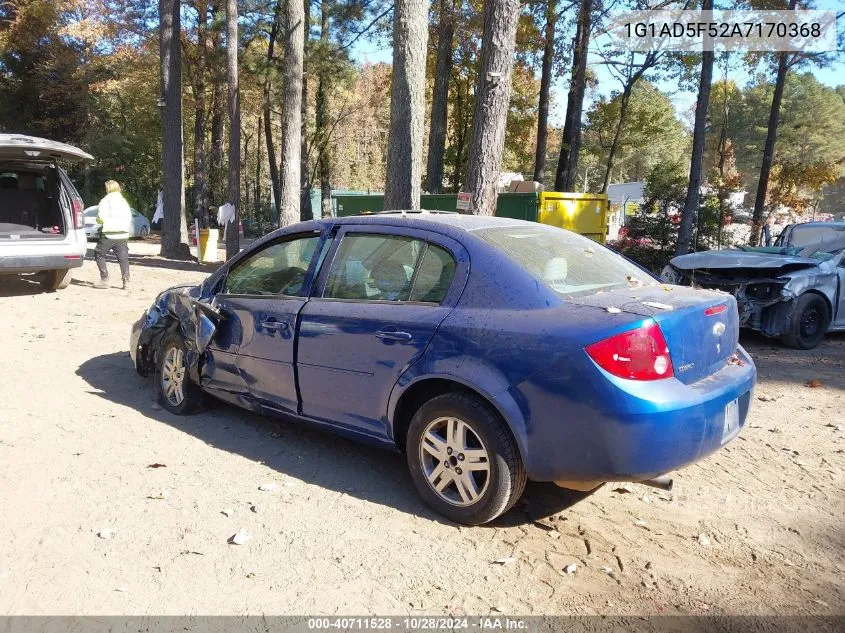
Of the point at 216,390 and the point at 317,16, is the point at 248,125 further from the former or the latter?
the point at 216,390

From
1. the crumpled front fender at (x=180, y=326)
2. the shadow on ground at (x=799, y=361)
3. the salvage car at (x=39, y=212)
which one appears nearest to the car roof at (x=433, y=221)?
the crumpled front fender at (x=180, y=326)

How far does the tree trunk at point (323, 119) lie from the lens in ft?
81.6

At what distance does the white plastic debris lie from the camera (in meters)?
3.31

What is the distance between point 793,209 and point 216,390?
23.2 meters

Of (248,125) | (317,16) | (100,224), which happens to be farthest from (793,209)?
(248,125)

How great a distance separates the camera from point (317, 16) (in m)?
26.1

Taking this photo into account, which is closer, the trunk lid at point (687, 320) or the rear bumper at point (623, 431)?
the rear bumper at point (623, 431)

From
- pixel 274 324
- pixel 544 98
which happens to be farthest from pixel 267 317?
pixel 544 98

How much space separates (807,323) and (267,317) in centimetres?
700

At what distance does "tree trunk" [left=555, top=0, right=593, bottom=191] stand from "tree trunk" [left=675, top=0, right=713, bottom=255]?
15.0 ft

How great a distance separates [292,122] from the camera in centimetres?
1439

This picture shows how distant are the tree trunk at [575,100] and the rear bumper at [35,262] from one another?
50.1 ft

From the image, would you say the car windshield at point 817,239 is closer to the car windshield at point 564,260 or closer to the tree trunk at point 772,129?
the car windshield at point 564,260

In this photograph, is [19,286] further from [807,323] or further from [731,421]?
[807,323]
